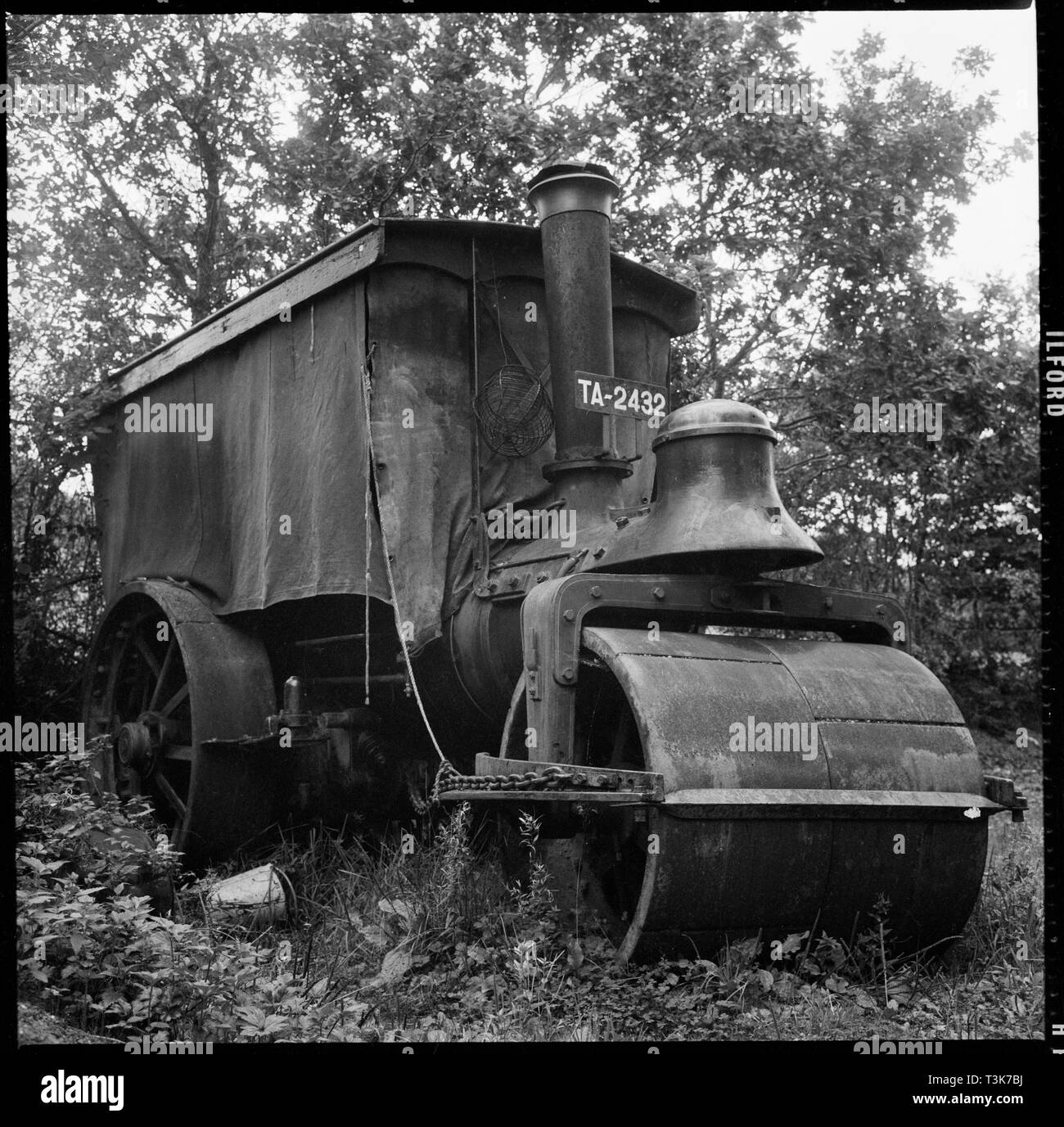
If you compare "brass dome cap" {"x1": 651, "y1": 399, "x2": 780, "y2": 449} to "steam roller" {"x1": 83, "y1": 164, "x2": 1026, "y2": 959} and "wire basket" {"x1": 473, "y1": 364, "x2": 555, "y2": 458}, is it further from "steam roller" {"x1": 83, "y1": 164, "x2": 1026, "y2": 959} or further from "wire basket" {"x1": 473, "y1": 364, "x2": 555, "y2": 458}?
"wire basket" {"x1": 473, "y1": 364, "x2": 555, "y2": 458}

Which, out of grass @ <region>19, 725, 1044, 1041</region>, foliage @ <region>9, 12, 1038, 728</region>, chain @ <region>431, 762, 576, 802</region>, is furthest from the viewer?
foliage @ <region>9, 12, 1038, 728</region>

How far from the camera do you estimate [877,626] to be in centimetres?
493

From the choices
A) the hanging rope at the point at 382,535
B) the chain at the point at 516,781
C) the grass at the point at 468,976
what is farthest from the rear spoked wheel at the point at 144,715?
the chain at the point at 516,781

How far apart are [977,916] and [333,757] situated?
2800 mm

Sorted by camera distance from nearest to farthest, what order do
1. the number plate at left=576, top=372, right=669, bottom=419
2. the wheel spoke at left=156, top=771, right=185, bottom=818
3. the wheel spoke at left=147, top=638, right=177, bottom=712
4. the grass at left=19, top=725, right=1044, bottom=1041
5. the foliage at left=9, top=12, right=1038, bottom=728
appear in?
the grass at left=19, top=725, right=1044, bottom=1041, the number plate at left=576, top=372, right=669, bottom=419, the wheel spoke at left=156, top=771, right=185, bottom=818, the wheel spoke at left=147, top=638, right=177, bottom=712, the foliage at left=9, top=12, right=1038, bottom=728

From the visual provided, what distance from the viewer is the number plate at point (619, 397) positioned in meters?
5.05

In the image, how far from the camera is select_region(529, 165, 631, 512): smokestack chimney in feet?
17.3

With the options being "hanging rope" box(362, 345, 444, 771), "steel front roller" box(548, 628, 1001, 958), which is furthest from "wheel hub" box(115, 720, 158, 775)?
"steel front roller" box(548, 628, 1001, 958)

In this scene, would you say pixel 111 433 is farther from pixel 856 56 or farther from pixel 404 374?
pixel 856 56

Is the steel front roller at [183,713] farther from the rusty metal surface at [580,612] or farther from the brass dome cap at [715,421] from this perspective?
the brass dome cap at [715,421]

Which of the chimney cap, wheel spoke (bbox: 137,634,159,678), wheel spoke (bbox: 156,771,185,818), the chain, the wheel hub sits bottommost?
wheel spoke (bbox: 156,771,185,818)

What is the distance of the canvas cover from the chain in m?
0.94

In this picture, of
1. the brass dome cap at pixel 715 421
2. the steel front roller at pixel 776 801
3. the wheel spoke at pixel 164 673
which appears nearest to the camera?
the steel front roller at pixel 776 801
